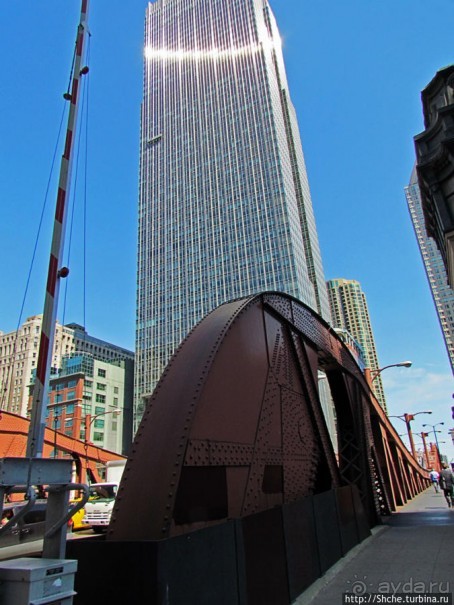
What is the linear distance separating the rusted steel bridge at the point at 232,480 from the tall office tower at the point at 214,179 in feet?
277

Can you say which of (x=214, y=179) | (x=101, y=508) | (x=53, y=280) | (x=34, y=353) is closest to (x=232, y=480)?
(x=53, y=280)

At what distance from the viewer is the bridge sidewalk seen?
17.8 ft

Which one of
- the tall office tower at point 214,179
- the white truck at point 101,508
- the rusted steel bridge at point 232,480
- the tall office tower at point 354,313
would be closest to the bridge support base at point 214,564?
the rusted steel bridge at point 232,480

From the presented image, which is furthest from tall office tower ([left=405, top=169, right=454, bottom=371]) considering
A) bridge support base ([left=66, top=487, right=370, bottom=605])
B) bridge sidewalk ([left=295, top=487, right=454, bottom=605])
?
bridge support base ([left=66, top=487, right=370, bottom=605])

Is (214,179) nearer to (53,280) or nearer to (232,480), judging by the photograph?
(53,280)

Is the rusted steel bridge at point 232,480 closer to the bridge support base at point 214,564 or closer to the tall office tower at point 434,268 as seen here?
the bridge support base at point 214,564

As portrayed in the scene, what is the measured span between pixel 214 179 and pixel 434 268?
73.9 metres

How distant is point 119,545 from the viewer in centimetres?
318

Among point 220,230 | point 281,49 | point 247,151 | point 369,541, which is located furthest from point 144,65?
point 369,541

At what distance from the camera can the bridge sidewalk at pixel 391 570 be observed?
541 centimetres

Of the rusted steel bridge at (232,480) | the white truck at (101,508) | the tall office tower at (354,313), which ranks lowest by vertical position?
the white truck at (101,508)

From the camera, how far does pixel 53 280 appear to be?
584 cm

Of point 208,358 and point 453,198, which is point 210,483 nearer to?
point 208,358

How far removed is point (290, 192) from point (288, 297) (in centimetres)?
10943
